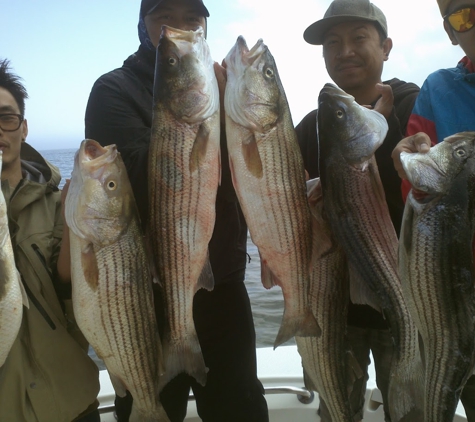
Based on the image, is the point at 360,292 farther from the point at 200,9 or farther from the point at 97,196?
the point at 200,9

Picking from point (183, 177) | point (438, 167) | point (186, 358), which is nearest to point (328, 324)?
point (186, 358)

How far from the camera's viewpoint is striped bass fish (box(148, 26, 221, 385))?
2.32 m

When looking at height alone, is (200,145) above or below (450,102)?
below

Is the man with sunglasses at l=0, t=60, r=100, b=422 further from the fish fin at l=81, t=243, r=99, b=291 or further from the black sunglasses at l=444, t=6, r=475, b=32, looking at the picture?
the black sunglasses at l=444, t=6, r=475, b=32

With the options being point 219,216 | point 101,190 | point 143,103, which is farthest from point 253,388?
point 143,103

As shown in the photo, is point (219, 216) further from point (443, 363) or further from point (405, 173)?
point (443, 363)

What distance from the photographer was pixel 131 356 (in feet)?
8.07

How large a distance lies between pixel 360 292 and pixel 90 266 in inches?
55.5

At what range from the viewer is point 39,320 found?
2.71 m

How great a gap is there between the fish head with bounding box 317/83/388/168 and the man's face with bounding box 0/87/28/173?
69.9 inches

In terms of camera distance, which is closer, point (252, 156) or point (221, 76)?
point (252, 156)

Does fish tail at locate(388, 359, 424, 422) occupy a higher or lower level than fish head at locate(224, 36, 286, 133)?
lower

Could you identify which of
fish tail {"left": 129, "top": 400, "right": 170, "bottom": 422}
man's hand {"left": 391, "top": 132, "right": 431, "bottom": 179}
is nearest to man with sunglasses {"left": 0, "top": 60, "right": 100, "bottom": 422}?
fish tail {"left": 129, "top": 400, "right": 170, "bottom": 422}

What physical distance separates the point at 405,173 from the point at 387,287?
2.11 feet
